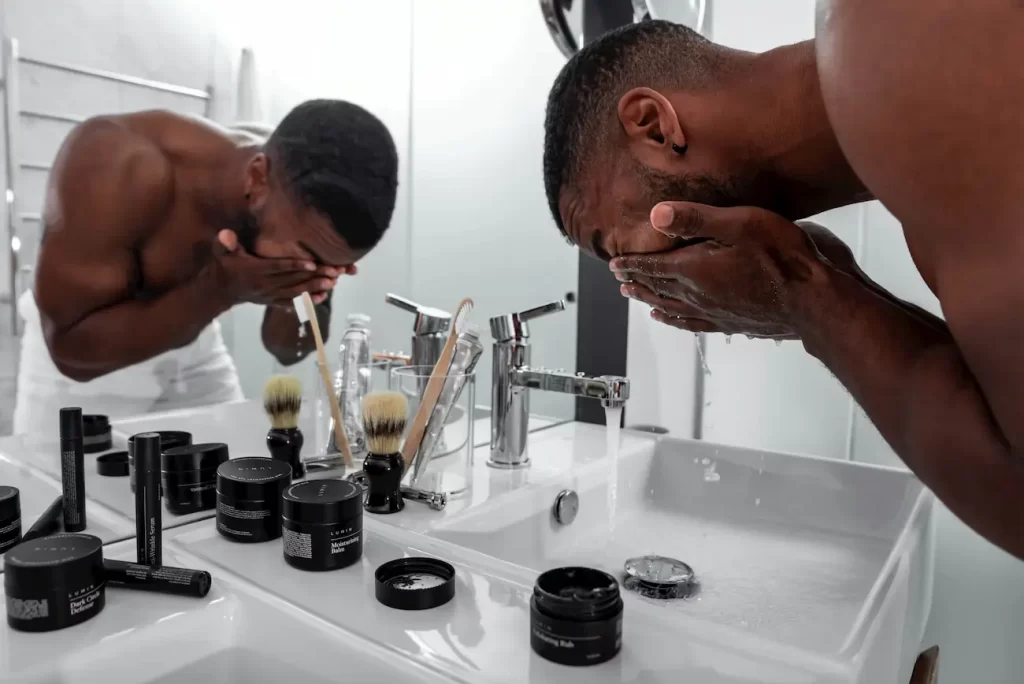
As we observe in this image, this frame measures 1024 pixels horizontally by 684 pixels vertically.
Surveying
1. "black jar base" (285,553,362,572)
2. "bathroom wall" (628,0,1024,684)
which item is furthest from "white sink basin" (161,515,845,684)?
"bathroom wall" (628,0,1024,684)

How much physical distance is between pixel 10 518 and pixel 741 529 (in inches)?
Result: 35.2

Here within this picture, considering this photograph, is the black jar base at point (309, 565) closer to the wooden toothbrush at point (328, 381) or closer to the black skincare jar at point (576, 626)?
the black skincare jar at point (576, 626)

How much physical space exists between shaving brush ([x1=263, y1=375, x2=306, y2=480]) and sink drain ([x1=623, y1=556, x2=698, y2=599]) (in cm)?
43

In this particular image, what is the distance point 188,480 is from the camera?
763mm

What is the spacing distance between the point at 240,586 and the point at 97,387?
0.40m

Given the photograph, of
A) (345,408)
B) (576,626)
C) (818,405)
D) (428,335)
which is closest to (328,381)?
(345,408)

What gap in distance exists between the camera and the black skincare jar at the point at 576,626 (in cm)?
49

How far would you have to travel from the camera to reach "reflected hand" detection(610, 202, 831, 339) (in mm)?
529

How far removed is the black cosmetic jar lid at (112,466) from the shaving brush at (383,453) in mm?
292

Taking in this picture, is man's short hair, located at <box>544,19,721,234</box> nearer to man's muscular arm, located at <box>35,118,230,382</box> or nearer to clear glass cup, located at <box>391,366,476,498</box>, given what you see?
clear glass cup, located at <box>391,366,476,498</box>

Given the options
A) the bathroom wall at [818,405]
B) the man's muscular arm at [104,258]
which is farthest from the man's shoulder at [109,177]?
the bathroom wall at [818,405]

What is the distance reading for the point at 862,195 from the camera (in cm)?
60

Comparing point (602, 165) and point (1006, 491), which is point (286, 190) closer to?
point (602, 165)

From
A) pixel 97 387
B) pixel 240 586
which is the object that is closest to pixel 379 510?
pixel 240 586
